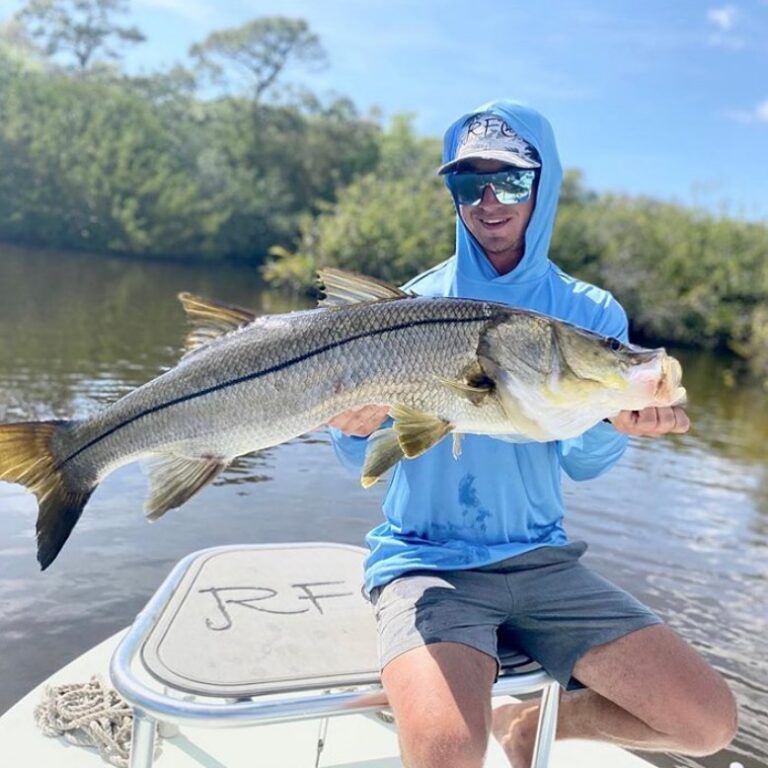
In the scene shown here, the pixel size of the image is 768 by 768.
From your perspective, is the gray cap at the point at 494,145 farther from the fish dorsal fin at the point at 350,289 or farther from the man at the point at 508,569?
the fish dorsal fin at the point at 350,289

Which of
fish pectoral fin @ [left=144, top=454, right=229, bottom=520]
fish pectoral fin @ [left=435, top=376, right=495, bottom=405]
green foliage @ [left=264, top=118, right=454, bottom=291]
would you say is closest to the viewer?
fish pectoral fin @ [left=435, top=376, right=495, bottom=405]

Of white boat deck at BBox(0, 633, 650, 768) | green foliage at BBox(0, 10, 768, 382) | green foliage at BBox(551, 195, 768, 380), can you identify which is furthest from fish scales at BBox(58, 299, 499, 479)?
green foliage at BBox(551, 195, 768, 380)

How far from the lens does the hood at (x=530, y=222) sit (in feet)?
11.0

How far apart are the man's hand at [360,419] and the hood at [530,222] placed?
0.93 metres

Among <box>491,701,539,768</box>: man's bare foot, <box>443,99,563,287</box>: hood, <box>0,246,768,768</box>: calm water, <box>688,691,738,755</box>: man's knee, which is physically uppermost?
<box>443,99,563,287</box>: hood

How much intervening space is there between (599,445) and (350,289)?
114 cm

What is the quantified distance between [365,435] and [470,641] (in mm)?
784

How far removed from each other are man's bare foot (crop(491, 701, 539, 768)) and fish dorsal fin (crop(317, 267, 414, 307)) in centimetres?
176

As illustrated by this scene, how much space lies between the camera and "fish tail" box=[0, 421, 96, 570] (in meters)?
2.56

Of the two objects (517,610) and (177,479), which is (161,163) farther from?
(517,610)

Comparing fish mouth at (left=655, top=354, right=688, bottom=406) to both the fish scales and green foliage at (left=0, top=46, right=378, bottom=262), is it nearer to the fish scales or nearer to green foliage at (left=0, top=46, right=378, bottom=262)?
the fish scales

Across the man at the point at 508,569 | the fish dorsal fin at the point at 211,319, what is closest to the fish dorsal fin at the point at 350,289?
the fish dorsal fin at the point at 211,319

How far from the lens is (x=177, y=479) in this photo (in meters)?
2.67

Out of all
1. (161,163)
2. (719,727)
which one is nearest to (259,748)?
(719,727)
